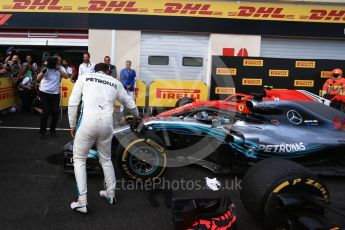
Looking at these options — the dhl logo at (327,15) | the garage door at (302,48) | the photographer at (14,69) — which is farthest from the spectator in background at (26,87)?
the dhl logo at (327,15)

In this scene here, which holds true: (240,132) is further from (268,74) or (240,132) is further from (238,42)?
(238,42)

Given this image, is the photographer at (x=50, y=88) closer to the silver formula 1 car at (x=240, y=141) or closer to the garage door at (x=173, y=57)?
the silver formula 1 car at (x=240, y=141)

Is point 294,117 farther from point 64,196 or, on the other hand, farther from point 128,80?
point 128,80

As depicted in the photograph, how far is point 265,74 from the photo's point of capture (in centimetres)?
1205

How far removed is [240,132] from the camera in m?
5.05

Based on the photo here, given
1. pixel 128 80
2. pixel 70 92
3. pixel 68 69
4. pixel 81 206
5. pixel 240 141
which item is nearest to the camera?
pixel 81 206

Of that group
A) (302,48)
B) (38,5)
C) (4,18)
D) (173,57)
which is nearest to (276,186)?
(173,57)

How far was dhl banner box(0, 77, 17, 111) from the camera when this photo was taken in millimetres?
9374

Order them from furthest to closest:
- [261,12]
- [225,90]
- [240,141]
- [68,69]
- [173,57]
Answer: [173,57], [261,12], [225,90], [68,69], [240,141]

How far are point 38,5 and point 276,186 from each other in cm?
1172

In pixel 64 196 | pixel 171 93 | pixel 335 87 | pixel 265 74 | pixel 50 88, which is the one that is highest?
pixel 265 74

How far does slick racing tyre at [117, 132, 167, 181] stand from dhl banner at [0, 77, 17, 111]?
595 cm

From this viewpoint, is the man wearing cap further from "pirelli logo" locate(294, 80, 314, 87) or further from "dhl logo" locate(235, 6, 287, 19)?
"dhl logo" locate(235, 6, 287, 19)

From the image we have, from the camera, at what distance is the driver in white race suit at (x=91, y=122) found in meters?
3.88
